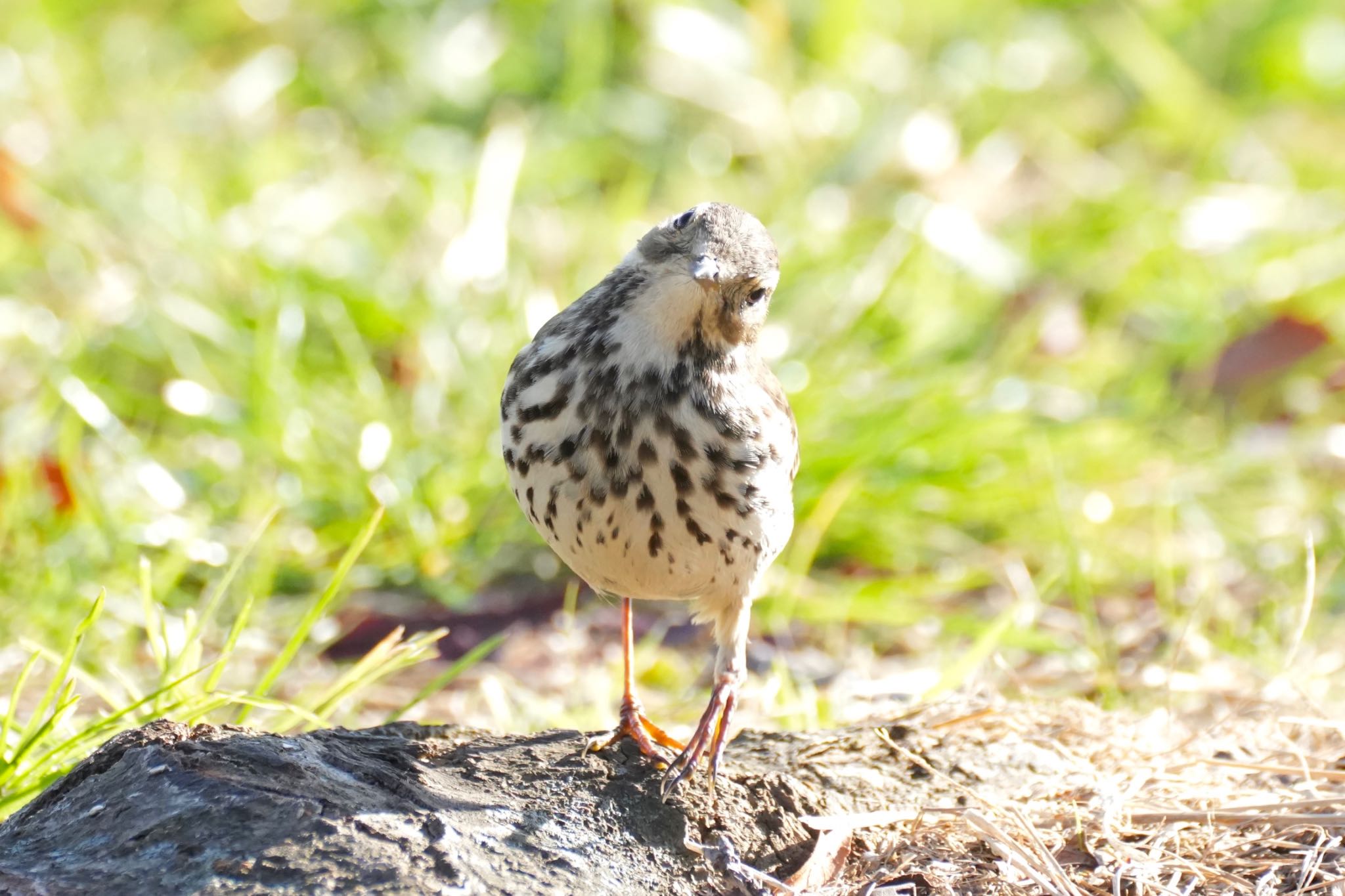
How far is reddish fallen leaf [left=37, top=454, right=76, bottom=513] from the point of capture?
479 cm

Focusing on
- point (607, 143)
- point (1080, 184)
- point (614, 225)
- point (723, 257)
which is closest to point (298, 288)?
point (614, 225)

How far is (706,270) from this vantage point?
9.77 ft

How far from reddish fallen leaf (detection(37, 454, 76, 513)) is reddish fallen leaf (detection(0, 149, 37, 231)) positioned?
1.98m

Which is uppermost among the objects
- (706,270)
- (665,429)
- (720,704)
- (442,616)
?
(706,270)

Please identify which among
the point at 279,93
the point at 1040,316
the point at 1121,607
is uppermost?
the point at 279,93

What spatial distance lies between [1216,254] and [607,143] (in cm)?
280

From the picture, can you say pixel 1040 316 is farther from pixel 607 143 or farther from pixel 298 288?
pixel 298 288

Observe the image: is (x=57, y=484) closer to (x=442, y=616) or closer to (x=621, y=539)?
(x=442, y=616)

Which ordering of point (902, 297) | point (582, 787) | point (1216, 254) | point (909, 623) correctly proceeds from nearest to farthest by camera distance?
point (582, 787), point (909, 623), point (902, 297), point (1216, 254)

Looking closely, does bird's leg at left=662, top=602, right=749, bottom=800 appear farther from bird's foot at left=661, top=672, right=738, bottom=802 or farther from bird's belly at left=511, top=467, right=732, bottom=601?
bird's belly at left=511, top=467, right=732, bottom=601

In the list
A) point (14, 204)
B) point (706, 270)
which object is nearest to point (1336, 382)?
point (706, 270)

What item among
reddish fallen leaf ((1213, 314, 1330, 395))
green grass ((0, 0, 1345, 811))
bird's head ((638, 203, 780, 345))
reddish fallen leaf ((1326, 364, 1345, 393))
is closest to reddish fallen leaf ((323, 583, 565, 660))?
green grass ((0, 0, 1345, 811))

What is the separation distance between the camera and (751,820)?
2941 millimetres

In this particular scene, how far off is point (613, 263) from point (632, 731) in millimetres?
3280
